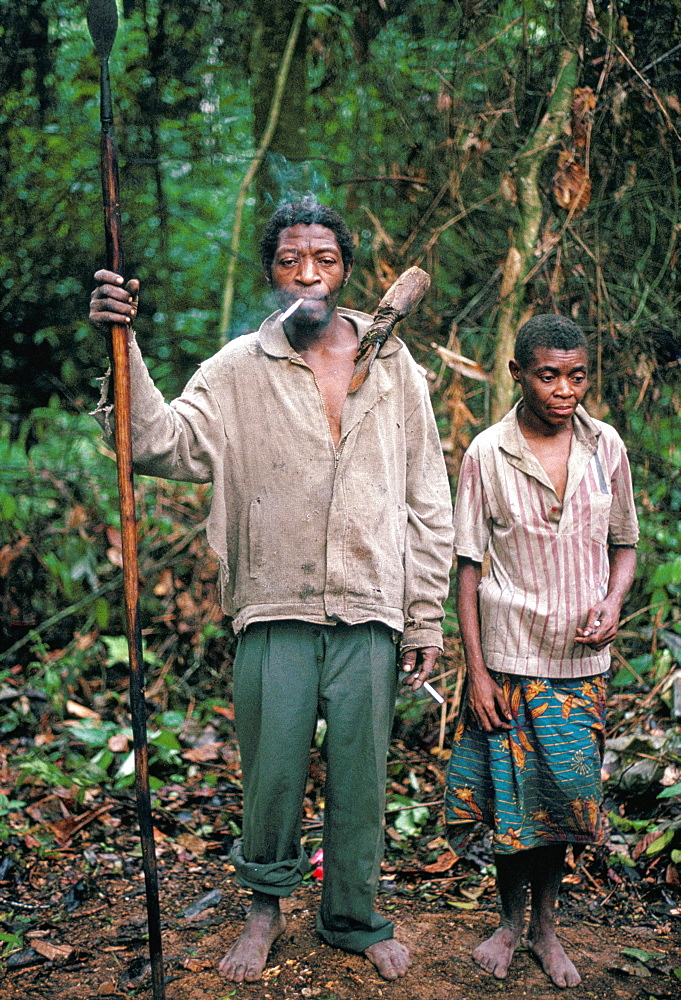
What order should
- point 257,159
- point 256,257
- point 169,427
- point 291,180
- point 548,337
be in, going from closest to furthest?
1. point 169,427
2. point 548,337
3. point 291,180
4. point 257,159
5. point 256,257

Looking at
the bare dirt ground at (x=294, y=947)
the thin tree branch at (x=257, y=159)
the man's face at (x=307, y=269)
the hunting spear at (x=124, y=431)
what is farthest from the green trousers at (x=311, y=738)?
the thin tree branch at (x=257, y=159)

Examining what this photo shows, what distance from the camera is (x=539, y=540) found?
262 cm

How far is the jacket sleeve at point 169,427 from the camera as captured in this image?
2.26m

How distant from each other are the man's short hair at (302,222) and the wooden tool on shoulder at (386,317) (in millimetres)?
174

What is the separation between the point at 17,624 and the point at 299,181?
2750 millimetres

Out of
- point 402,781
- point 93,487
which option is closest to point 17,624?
point 93,487

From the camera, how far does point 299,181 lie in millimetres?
4633

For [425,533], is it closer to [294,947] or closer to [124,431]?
[124,431]

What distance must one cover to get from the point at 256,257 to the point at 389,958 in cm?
382

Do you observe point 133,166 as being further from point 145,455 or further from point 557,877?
point 557,877

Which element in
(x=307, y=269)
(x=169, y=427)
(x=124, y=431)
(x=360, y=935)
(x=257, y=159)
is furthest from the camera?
(x=257, y=159)

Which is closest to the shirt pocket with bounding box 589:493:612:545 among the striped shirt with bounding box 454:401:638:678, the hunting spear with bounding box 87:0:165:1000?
the striped shirt with bounding box 454:401:638:678

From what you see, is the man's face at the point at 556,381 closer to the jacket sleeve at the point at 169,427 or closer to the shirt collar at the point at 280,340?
the shirt collar at the point at 280,340

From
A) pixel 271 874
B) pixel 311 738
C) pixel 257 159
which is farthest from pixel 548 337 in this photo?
pixel 257 159
